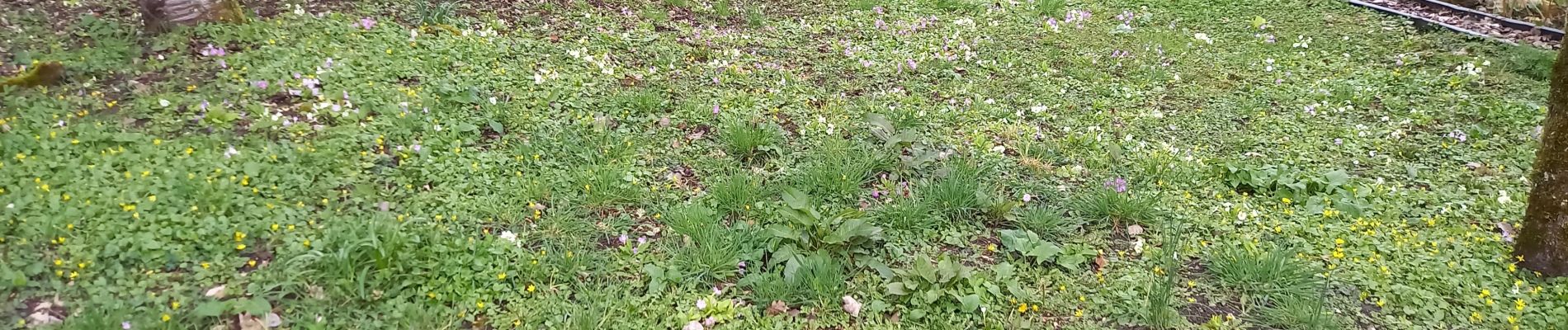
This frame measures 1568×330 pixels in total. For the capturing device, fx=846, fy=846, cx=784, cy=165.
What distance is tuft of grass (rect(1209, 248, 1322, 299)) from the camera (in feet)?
9.75

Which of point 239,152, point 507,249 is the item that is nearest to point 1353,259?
point 507,249

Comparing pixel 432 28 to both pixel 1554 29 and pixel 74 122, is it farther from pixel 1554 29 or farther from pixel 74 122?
pixel 1554 29

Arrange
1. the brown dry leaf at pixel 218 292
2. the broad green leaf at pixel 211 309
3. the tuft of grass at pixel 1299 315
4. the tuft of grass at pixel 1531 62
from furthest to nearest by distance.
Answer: the tuft of grass at pixel 1531 62, the tuft of grass at pixel 1299 315, the brown dry leaf at pixel 218 292, the broad green leaf at pixel 211 309

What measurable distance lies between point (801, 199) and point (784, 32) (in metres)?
3.02

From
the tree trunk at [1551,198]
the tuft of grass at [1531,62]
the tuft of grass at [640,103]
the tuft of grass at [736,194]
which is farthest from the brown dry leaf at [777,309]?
the tuft of grass at [1531,62]

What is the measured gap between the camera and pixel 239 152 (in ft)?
11.1

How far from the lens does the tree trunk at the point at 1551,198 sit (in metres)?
2.92

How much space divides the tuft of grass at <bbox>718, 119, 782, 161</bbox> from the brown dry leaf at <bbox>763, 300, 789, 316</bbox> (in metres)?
1.20

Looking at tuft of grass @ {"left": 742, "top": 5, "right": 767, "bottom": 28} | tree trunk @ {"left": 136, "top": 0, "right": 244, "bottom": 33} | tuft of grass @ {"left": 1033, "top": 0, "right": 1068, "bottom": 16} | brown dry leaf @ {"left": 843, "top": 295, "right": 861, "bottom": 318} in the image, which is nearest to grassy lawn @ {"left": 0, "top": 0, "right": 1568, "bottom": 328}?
brown dry leaf @ {"left": 843, "top": 295, "right": 861, "bottom": 318}

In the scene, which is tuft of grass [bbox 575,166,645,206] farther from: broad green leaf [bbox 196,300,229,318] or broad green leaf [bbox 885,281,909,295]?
broad green leaf [bbox 196,300,229,318]

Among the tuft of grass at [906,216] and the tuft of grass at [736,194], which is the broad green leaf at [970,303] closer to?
the tuft of grass at [906,216]

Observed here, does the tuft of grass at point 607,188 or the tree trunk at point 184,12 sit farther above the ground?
the tree trunk at point 184,12

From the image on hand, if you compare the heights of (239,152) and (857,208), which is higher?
(239,152)

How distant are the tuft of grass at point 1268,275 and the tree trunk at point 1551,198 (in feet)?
2.58
